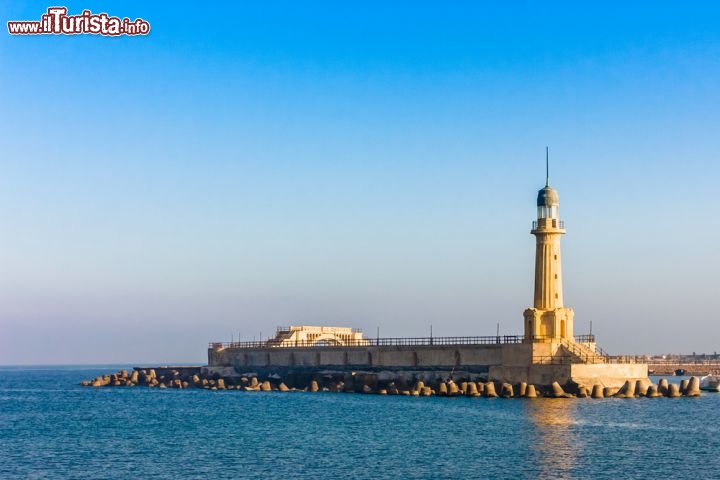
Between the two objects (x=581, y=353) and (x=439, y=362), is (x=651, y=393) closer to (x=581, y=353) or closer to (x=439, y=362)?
(x=581, y=353)

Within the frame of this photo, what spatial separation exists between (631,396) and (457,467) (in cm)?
3152

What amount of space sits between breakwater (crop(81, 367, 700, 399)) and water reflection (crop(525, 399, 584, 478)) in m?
3.63

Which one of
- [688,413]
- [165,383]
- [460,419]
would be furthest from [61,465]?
[165,383]

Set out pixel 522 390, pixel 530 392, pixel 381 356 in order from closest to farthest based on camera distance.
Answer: pixel 530 392, pixel 522 390, pixel 381 356

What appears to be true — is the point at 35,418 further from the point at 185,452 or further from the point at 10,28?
the point at 10,28

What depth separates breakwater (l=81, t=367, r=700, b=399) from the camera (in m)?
64.6

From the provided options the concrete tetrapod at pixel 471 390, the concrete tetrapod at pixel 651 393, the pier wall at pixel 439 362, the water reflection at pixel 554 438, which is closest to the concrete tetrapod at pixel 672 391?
the concrete tetrapod at pixel 651 393

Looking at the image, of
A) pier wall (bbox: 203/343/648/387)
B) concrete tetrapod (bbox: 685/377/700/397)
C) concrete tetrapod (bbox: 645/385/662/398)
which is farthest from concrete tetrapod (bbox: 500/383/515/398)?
concrete tetrapod (bbox: 685/377/700/397)

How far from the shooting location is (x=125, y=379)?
99.2m

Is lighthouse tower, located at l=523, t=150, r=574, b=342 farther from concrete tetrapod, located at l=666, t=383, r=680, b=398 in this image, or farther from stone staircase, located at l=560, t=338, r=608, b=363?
concrete tetrapod, located at l=666, t=383, r=680, b=398

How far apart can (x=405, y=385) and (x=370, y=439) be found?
27069 mm

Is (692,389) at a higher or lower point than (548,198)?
lower

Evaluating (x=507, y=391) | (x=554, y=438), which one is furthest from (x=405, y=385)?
(x=554, y=438)

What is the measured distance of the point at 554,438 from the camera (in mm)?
44625
